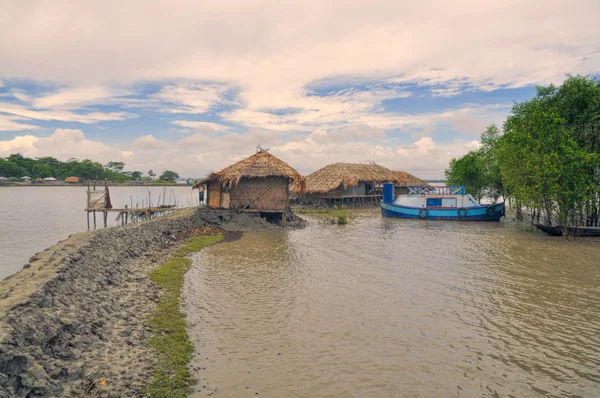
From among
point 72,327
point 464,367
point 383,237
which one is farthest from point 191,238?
point 464,367

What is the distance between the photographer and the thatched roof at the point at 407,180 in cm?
4512

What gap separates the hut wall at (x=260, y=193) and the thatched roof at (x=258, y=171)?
597mm

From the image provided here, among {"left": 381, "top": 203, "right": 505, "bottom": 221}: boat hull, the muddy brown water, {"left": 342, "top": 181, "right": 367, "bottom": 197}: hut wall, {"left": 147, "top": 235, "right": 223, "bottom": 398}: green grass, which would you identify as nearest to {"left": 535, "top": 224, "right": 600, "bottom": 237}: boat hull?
the muddy brown water

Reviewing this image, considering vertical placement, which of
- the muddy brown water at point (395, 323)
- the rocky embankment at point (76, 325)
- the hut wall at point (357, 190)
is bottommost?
the muddy brown water at point (395, 323)

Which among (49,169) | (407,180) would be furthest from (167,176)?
(407,180)

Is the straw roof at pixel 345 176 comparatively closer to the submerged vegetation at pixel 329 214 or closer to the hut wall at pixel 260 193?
the submerged vegetation at pixel 329 214

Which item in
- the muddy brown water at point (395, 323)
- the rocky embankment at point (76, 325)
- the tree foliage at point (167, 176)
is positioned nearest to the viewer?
the rocky embankment at point (76, 325)

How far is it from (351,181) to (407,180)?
1133 cm

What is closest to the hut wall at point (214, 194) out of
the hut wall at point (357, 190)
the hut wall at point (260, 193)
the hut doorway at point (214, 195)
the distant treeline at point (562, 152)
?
the hut doorway at point (214, 195)

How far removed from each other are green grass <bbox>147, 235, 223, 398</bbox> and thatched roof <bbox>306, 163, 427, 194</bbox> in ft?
86.9

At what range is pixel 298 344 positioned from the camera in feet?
23.1

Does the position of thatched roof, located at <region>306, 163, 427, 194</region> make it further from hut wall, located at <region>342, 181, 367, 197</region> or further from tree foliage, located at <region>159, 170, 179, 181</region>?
tree foliage, located at <region>159, 170, 179, 181</region>

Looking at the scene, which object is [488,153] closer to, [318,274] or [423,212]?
[423,212]

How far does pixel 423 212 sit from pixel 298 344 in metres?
23.3
